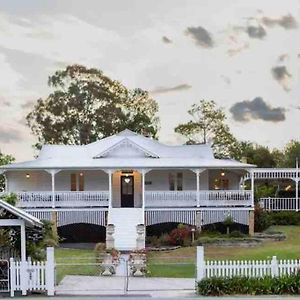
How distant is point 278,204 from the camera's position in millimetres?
51781

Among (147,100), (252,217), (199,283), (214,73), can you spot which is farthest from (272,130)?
(199,283)

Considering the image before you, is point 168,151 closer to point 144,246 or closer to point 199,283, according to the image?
point 144,246

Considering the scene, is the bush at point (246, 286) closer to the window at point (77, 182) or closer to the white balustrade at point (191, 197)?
the white balustrade at point (191, 197)

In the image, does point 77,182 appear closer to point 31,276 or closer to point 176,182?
point 176,182

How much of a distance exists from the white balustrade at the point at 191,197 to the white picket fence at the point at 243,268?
19.5 meters

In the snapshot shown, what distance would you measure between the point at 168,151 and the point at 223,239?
1307 centimetres

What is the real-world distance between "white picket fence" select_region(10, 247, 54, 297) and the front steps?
1537 centimetres

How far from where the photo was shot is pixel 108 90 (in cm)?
7162

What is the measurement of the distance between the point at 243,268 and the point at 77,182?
2519 cm

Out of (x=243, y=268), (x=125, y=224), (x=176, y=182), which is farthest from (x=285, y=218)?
(x=243, y=268)

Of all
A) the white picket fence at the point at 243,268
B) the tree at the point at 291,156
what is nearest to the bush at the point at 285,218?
the tree at the point at 291,156

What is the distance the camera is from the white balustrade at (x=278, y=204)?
50.7 meters

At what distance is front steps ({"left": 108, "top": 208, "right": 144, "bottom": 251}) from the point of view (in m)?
38.5

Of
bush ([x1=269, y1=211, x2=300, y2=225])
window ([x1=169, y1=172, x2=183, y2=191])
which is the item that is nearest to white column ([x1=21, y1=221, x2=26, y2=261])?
window ([x1=169, y1=172, x2=183, y2=191])
